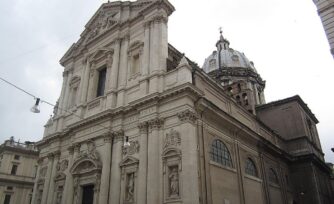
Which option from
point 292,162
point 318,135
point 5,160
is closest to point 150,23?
point 292,162

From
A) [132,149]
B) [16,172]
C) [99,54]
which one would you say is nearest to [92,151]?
[132,149]

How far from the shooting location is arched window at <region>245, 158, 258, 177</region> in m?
20.0

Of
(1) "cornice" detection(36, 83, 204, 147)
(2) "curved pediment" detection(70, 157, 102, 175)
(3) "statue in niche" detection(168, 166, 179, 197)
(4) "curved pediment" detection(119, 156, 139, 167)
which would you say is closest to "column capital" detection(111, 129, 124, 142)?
(1) "cornice" detection(36, 83, 204, 147)

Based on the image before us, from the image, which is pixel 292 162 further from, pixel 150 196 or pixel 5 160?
pixel 5 160

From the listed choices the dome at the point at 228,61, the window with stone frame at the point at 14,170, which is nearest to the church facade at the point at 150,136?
the window with stone frame at the point at 14,170

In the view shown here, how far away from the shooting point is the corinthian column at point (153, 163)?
14.7 meters

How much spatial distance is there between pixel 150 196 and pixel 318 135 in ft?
88.1

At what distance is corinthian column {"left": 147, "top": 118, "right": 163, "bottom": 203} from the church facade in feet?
0.16

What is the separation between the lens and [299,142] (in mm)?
28375

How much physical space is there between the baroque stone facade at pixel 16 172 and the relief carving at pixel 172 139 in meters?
28.4

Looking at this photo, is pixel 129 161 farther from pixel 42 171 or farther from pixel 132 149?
pixel 42 171

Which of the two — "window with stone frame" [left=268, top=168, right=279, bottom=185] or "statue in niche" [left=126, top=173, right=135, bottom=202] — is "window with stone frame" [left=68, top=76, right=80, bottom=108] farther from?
"window with stone frame" [left=268, top=168, right=279, bottom=185]

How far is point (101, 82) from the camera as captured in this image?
2297cm

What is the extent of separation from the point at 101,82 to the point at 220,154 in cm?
1046
